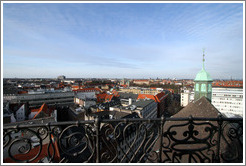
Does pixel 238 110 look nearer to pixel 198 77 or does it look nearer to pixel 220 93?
pixel 220 93

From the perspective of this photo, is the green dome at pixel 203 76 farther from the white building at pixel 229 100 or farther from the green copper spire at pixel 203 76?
the white building at pixel 229 100

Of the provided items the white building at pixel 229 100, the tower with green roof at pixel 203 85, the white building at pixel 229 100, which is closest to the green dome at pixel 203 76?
the tower with green roof at pixel 203 85

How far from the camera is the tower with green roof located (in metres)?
12.5

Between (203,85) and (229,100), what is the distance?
3697 cm

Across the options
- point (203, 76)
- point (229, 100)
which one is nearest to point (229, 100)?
point (229, 100)

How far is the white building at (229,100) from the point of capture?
38.6m

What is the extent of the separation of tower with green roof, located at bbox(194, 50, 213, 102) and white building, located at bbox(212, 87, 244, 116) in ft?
117

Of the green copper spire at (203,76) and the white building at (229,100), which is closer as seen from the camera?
the green copper spire at (203,76)

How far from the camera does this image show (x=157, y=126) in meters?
2.30

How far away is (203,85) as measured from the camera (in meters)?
12.6

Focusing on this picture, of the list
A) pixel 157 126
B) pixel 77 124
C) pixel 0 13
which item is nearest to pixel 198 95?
pixel 157 126

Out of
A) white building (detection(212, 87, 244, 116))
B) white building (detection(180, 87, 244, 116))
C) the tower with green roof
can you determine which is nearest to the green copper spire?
the tower with green roof

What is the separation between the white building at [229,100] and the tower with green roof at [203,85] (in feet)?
117

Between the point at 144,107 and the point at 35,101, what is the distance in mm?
36794
